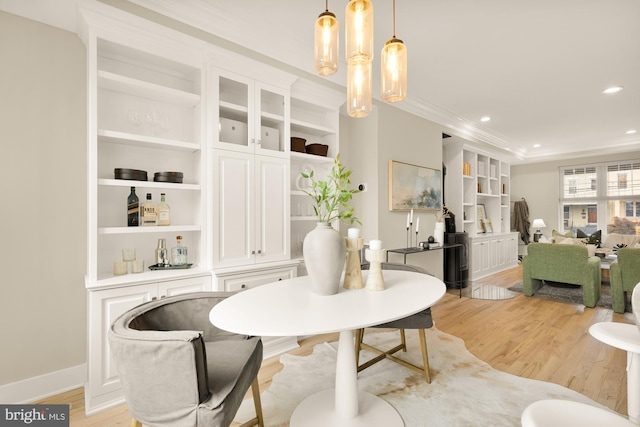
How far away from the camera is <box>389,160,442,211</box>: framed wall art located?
4039 mm

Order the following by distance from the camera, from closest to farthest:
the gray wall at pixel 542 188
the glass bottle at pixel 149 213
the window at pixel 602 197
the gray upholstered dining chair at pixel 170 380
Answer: the gray upholstered dining chair at pixel 170 380 < the glass bottle at pixel 149 213 < the window at pixel 602 197 < the gray wall at pixel 542 188

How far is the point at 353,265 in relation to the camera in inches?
67.7

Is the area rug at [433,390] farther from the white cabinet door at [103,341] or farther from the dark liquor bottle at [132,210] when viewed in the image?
the dark liquor bottle at [132,210]

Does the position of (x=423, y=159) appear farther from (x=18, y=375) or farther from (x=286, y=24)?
(x=18, y=375)

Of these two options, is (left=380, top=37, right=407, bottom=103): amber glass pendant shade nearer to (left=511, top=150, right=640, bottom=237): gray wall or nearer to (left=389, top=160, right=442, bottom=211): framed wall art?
(left=389, top=160, right=442, bottom=211): framed wall art

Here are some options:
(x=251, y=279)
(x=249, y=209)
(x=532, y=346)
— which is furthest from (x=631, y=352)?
(x=249, y=209)

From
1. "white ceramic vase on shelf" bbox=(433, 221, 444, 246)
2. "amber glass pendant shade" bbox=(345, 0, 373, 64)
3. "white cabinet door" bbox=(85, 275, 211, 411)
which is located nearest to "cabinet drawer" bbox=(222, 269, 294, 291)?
"white cabinet door" bbox=(85, 275, 211, 411)

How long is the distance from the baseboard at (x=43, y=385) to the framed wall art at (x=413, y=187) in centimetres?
345

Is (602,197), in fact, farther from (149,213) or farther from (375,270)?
(149,213)

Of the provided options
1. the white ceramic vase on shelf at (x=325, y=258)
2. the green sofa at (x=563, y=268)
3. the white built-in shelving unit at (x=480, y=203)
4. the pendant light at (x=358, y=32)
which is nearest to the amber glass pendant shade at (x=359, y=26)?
the pendant light at (x=358, y=32)

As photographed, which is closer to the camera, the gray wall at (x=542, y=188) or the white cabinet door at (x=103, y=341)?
the white cabinet door at (x=103, y=341)

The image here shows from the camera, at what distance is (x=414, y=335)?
9.93 feet

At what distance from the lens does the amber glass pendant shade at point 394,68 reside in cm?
166

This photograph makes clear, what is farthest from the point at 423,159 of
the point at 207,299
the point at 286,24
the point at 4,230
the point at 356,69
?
the point at 4,230
